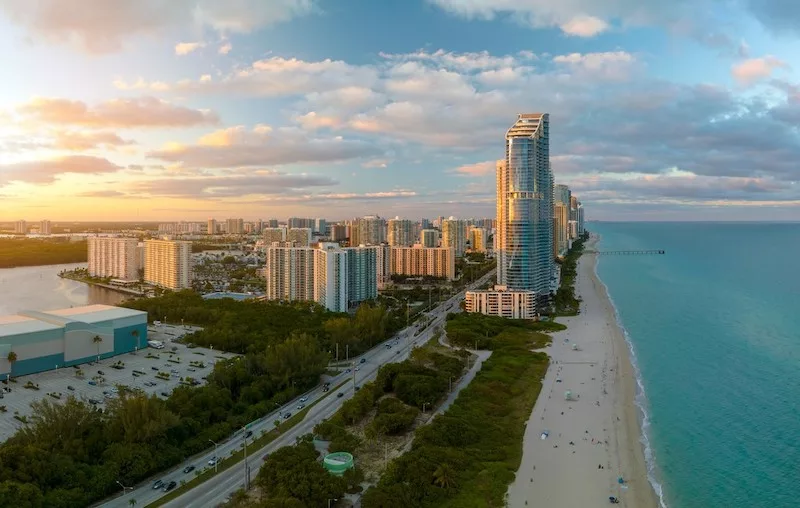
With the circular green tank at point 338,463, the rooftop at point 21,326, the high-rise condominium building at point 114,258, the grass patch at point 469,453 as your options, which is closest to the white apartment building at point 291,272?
the rooftop at point 21,326

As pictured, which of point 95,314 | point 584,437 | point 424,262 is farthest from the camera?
point 424,262

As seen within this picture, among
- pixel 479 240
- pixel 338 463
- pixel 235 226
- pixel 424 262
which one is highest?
pixel 235 226

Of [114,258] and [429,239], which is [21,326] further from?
[429,239]

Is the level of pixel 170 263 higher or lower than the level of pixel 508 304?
higher

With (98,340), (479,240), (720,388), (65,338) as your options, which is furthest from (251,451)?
(479,240)

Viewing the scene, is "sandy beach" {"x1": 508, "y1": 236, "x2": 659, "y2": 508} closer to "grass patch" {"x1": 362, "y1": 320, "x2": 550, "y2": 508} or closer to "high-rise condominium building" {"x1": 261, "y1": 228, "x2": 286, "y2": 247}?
"grass patch" {"x1": 362, "y1": 320, "x2": 550, "y2": 508}

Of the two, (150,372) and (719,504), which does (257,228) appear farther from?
(719,504)

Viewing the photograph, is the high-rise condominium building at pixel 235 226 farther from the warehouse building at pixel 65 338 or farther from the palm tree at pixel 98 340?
the palm tree at pixel 98 340

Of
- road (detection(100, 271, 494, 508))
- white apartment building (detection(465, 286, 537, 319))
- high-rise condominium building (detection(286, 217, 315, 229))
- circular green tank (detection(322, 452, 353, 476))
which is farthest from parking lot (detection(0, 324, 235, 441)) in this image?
high-rise condominium building (detection(286, 217, 315, 229))
